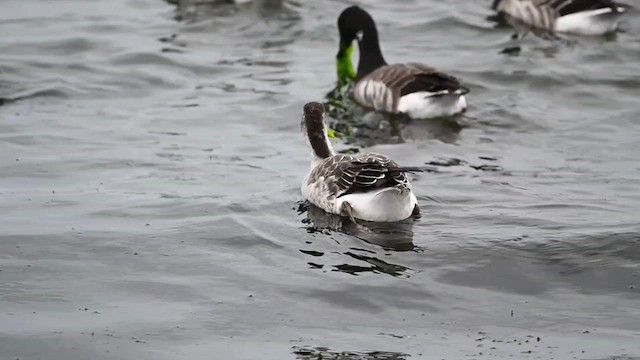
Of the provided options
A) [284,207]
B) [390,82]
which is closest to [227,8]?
[390,82]

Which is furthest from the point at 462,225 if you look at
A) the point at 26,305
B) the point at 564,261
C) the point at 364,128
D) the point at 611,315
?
the point at 364,128

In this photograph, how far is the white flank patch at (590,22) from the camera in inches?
771

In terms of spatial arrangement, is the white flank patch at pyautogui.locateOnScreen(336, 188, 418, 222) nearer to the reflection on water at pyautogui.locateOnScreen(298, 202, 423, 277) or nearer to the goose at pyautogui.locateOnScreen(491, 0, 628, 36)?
the reflection on water at pyautogui.locateOnScreen(298, 202, 423, 277)

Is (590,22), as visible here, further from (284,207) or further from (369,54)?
(284,207)

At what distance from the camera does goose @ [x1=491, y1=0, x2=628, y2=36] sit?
1960 cm

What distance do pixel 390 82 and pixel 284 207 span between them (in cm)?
492

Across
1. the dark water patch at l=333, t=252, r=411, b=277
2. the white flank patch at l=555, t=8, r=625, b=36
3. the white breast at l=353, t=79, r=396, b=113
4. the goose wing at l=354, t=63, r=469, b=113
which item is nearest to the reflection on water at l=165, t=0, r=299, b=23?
the white flank patch at l=555, t=8, r=625, b=36

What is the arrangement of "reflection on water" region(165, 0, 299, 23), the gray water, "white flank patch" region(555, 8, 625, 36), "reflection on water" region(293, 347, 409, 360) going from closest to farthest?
"reflection on water" region(293, 347, 409, 360) → the gray water → "white flank patch" region(555, 8, 625, 36) → "reflection on water" region(165, 0, 299, 23)

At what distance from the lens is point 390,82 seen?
16.2 metres

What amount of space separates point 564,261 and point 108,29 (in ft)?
42.0

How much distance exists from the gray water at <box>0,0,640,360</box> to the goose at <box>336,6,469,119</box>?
297 millimetres

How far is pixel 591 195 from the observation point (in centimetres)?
1194

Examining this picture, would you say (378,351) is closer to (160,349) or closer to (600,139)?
(160,349)

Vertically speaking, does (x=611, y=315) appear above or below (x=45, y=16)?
above
